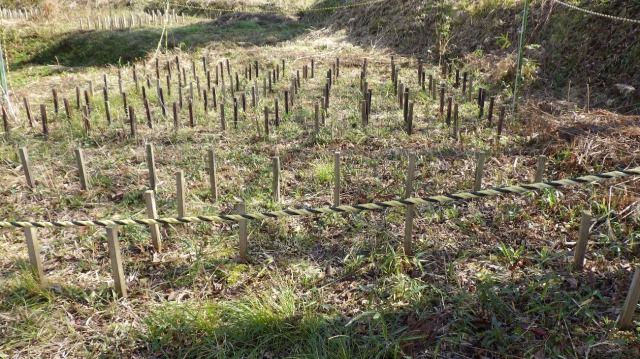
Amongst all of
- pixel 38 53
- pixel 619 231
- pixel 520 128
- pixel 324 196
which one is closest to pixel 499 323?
pixel 619 231

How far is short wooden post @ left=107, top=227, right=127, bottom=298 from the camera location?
2.32 metres

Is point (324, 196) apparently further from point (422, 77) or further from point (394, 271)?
point (422, 77)

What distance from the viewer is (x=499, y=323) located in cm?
220

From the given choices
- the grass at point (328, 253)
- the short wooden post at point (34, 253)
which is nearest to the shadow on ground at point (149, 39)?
the grass at point (328, 253)

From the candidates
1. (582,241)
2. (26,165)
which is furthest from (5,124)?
(582,241)

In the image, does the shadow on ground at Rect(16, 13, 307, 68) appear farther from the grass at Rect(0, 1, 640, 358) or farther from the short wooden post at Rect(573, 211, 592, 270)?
the short wooden post at Rect(573, 211, 592, 270)

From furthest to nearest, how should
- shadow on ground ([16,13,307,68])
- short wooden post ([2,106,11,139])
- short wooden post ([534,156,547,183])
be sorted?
1. shadow on ground ([16,13,307,68])
2. short wooden post ([2,106,11,139])
3. short wooden post ([534,156,547,183])

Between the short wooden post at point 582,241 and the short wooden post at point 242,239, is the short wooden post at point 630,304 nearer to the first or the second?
the short wooden post at point 582,241

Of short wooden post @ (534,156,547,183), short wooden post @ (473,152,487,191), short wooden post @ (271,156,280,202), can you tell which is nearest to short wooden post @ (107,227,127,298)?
short wooden post @ (271,156,280,202)

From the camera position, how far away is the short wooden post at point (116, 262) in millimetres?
2322

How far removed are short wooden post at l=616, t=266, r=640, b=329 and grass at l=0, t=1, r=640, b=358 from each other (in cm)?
5

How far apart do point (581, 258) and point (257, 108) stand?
4.18 metres

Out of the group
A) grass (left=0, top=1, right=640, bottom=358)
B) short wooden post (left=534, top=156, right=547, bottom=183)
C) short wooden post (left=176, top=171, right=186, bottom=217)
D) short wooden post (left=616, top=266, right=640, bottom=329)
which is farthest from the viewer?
short wooden post (left=534, top=156, right=547, bottom=183)

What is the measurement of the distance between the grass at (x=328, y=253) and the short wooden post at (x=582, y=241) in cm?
7
